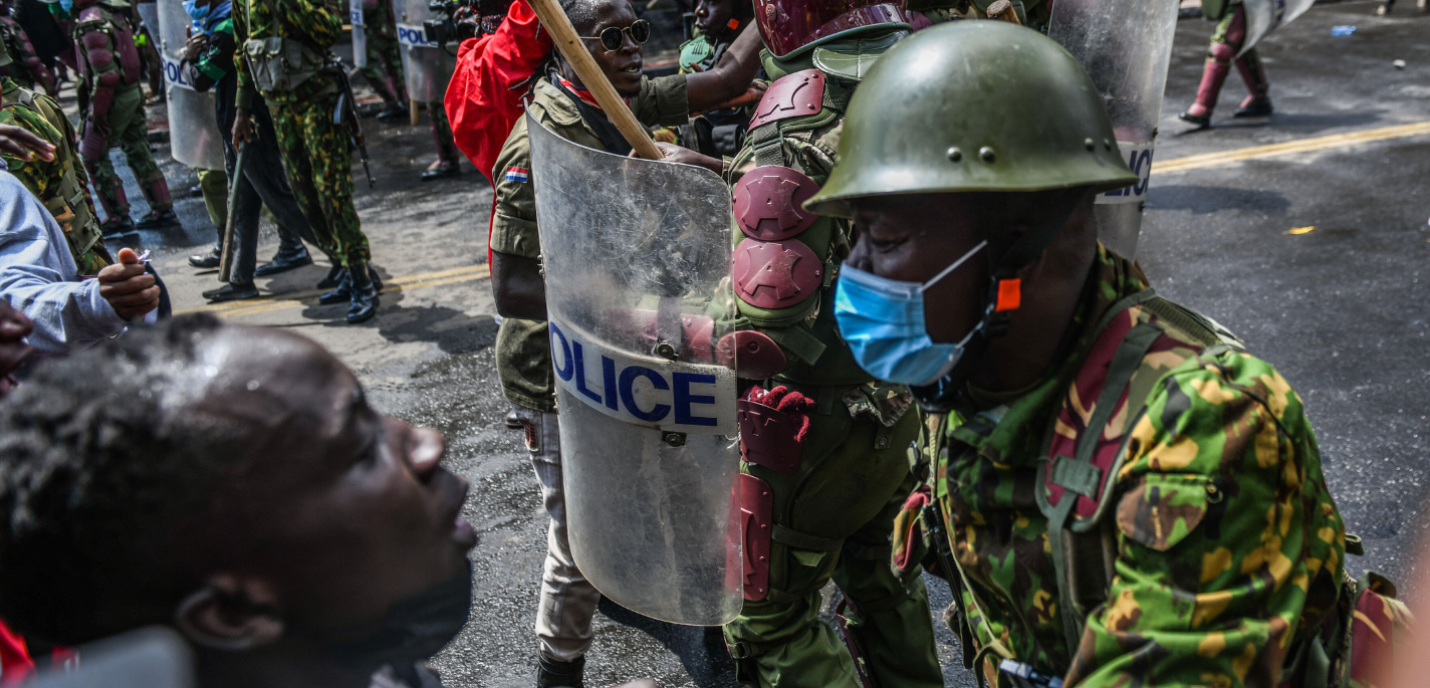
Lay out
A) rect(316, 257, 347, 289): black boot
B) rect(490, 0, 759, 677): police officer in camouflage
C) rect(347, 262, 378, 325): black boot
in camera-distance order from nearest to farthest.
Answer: rect(490, 0, 759, 677): police officer in camouflage < rect(347, 262, 378, 325): black boot < rect(316, 257, 347, 289): black boot

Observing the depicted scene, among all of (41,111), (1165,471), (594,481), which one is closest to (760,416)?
(594,481)

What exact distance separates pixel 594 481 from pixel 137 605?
1463 millimetres

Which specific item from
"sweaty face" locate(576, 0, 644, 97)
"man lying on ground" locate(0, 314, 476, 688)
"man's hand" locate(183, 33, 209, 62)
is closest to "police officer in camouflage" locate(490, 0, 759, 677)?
"sweaty face" locate(576, 0, 644, 97)

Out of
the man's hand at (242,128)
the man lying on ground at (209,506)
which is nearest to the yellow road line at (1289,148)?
the man's hand at (242,128)

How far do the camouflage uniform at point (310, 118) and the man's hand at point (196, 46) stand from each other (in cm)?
35

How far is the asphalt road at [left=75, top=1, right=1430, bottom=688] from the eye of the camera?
3680mm

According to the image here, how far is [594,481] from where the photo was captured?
92.0 inches

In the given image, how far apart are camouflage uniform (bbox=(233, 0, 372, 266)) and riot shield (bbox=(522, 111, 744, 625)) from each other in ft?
14.6

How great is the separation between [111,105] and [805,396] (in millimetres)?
8008

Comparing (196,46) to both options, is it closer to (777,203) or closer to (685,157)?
(685,157)

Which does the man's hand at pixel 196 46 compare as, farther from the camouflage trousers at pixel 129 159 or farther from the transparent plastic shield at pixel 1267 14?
the transparent plastic shield at pixel 1267 14

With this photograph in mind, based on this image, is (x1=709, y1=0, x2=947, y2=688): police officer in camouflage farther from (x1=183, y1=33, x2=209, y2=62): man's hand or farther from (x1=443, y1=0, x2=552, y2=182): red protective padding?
(x1=183, y1=33, x2=209, y2=62): man's hand

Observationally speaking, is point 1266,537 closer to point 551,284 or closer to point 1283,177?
point 551,284

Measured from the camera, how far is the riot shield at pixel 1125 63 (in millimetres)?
3521
